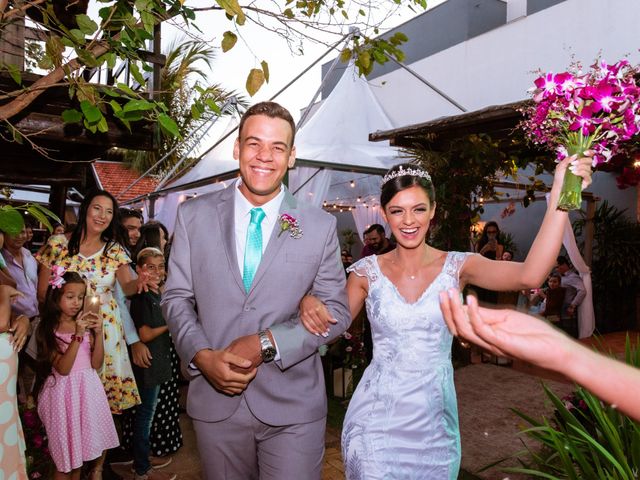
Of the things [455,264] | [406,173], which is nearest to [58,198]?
[406,173]

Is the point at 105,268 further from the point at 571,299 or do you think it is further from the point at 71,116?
the point at 571,299

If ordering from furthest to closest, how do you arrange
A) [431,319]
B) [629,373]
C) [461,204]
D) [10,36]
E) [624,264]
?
[624,264] < [461,204] < [10,36] < [431,319] < [629,373]

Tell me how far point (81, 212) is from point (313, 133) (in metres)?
5.44

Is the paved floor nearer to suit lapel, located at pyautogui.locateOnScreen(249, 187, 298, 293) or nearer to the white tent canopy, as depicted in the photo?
suit lapel, located at pyautogui.locateOnScreen(249, 187, 298, 293)

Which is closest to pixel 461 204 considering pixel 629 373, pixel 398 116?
pixel 629 373

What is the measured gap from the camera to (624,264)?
10844mm

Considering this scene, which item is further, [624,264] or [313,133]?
[624,264]

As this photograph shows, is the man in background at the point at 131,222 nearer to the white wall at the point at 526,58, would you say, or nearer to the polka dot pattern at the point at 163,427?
the polka dot pattern at the point at 163,427

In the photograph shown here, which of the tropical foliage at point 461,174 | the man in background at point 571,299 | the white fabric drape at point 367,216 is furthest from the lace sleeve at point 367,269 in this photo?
the white fabric drape at point 367,216

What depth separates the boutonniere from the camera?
2172 millimetres

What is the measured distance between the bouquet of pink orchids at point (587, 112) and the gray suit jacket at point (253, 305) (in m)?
1.18

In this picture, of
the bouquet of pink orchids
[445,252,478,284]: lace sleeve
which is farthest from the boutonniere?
the bouquet of pink orchids

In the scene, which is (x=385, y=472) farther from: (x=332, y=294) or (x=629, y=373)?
(x=629, y=373)

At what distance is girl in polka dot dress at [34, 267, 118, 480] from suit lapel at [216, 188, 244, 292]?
62.3 inches
